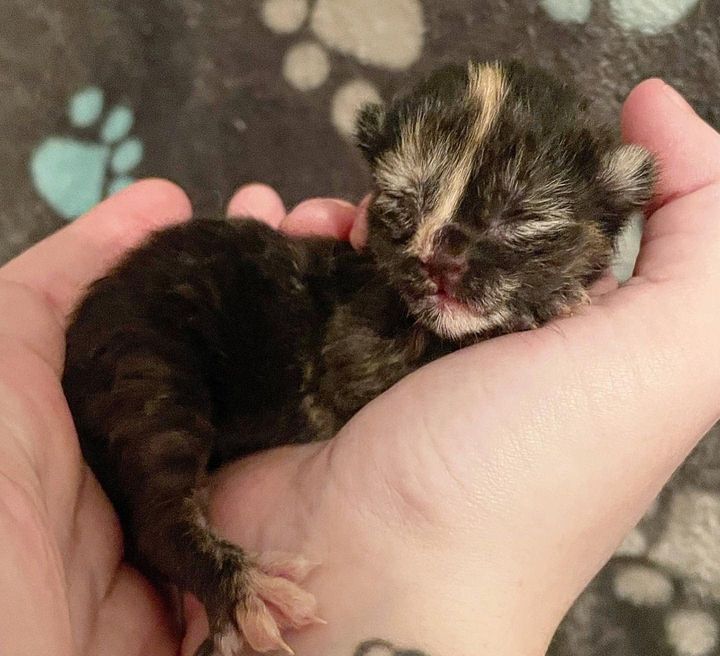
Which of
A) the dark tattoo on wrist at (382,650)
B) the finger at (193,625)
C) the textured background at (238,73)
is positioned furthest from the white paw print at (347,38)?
the dark tattoo on wrist at (382,650)

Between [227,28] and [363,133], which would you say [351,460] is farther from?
[227,28]

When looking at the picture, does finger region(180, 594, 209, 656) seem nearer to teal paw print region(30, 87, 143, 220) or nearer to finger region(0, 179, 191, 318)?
finger region(0, 179, 191, 318)

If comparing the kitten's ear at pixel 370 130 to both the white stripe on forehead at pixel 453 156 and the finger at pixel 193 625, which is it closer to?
the white stripe on forehead at pixel 453 156

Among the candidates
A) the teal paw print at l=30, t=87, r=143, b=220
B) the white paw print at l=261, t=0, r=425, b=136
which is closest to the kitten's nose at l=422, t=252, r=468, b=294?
the white paw print at l=261, t=0, r=425, b=136

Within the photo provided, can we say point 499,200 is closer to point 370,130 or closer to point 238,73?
point 370,130

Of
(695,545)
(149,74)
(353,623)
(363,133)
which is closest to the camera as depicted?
(353,623)

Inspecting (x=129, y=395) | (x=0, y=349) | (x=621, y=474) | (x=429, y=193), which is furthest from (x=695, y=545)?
(x=0, y=349)
